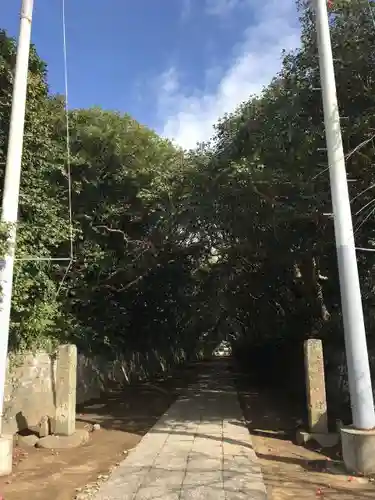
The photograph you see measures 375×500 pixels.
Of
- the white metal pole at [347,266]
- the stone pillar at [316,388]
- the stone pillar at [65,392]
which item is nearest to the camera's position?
the white metal pole at [347,266]

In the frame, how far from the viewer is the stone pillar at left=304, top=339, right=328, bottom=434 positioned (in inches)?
356

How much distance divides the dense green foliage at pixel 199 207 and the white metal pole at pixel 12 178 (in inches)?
80.7

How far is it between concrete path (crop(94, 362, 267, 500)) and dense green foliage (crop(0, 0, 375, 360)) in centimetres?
376

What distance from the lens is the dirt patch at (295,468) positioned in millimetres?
6294

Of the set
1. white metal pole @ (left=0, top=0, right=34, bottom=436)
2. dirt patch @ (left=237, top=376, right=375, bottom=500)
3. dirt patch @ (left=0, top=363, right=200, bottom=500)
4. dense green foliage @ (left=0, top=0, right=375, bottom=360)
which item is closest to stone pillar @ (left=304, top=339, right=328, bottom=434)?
dirt patch @ (left=237, top=376, right=375, bottom=500)

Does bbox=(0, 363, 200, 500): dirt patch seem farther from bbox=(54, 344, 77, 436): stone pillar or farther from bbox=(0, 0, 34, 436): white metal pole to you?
bbox=(0, 0, 34, 436): white metal pole

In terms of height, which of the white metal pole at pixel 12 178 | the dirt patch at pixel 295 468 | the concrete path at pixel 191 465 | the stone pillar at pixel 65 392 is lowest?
the dirt patch at pixel 295 468

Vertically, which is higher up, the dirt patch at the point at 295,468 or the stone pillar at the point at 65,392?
the stone pillar at the point at 65,392

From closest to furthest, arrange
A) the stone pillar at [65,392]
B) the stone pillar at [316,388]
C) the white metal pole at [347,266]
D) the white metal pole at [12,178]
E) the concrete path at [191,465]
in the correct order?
the concrete path at [191,465]
the white metal pole at [347,266]
the white metal pole at [12,178]
the stone pillar at [316,388]
the stone pillar at [65,392]

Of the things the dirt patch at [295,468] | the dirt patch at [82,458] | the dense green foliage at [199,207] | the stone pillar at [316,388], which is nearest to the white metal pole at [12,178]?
the dirt patch at [82,458]

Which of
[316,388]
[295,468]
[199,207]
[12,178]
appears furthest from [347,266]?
[199,207]

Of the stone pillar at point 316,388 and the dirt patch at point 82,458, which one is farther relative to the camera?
the stone pillar at point 316,388

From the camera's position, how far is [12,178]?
25.5 feet

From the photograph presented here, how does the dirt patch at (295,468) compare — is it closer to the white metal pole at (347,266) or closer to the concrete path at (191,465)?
the concrete path at (191,465)
